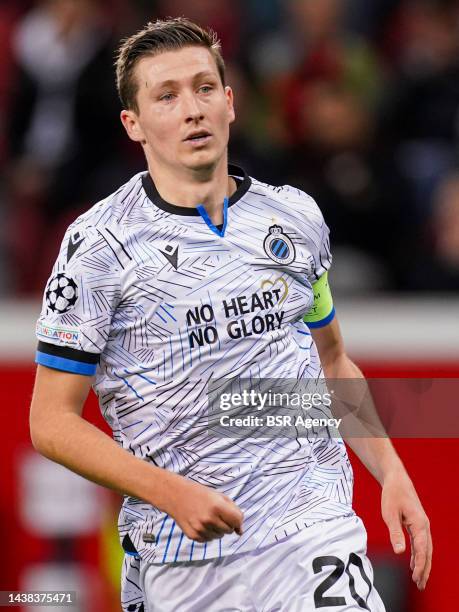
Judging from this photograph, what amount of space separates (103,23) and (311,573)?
532cm

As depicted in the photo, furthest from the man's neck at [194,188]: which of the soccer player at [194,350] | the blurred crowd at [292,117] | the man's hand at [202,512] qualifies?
the blurred crowd at [292,117]

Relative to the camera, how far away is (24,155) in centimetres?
819

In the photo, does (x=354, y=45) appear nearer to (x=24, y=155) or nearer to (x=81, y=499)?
(x=24, y=155)

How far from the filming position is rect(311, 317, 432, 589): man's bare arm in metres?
3.66

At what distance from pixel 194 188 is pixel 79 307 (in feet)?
1.67

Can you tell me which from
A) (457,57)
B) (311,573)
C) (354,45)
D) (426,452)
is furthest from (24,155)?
(311,573)

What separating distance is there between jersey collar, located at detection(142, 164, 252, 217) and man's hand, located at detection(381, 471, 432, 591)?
0.96m

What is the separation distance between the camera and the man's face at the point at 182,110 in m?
3.70

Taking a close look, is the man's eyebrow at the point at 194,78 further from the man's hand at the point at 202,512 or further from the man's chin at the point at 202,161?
the man's hand at the point at 202,512

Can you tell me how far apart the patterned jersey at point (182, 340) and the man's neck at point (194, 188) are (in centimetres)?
3

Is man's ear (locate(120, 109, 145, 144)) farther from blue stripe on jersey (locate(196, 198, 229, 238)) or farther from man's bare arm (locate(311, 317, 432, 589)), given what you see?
man's bare arm (locate(311, 317, 432, 589))

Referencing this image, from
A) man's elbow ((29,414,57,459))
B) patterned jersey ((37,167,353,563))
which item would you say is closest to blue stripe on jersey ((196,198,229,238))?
patterned jersey ((37,167,353,563))

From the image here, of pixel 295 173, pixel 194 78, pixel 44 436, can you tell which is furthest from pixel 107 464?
pixel 295 173

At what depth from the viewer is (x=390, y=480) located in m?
3.84
